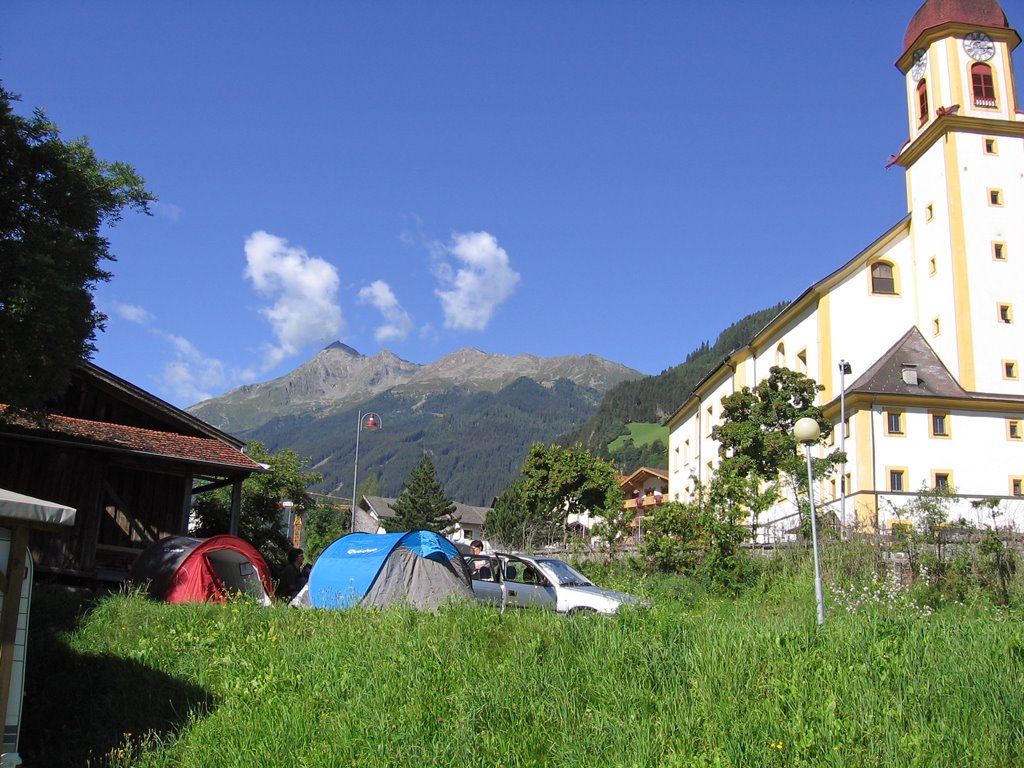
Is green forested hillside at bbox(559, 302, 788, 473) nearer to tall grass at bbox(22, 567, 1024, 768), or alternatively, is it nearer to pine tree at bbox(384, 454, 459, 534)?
pine tree at bbox(384, 454, 459, 534)

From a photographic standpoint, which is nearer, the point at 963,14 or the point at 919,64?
the point at 963,14

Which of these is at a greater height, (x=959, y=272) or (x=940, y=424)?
(x=959, y=272)

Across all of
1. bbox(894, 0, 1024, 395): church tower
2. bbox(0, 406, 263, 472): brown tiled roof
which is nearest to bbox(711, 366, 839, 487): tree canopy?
bbox(894, 0, 1024, 395): church tower

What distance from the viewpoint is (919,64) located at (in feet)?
134

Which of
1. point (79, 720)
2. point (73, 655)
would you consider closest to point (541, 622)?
point (79, 720)

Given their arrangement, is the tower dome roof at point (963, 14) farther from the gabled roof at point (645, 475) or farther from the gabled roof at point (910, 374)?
the gabled roof at point (645, 475)

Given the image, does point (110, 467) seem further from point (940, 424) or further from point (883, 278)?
point (883, 278)

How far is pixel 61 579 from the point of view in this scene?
19.6 meters

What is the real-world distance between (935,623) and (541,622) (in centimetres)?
431

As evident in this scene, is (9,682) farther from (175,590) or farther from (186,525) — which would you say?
(186,525)

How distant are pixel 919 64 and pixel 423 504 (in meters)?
51.3

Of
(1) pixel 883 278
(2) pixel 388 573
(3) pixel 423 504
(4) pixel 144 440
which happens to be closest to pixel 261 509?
(4) pixel 144 440

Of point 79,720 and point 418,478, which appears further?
point 418,478

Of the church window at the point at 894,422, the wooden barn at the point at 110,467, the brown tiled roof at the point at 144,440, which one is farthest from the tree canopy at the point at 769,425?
Answer: the wooden barn at the point at 110,467
